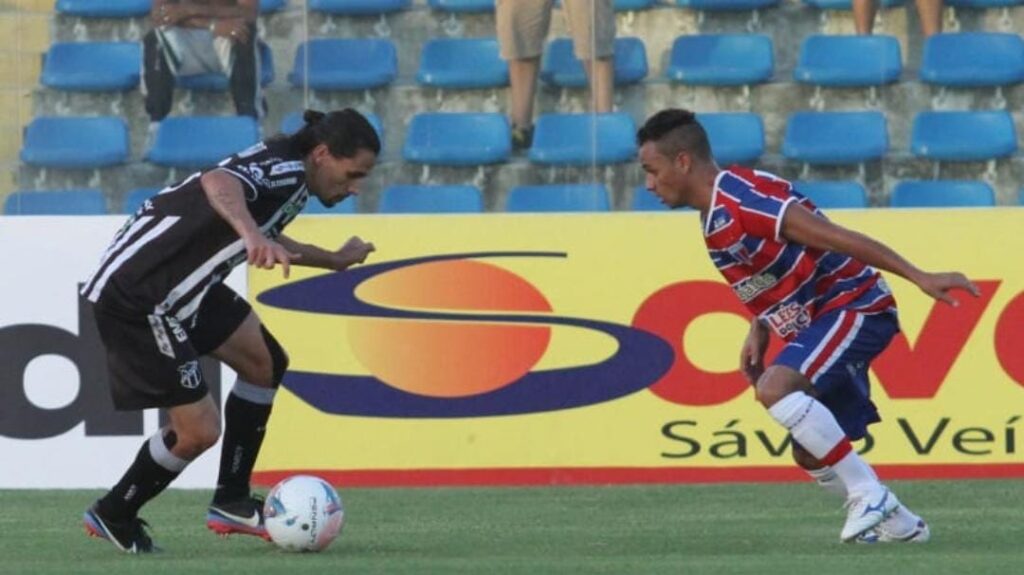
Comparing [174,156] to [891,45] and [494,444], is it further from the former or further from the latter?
[891,45]

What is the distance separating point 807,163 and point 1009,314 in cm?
177

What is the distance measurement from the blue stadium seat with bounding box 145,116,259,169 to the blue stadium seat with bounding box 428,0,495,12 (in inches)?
52.7

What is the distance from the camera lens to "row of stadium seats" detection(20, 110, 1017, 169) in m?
12.9

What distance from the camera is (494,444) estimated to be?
39.1 feet

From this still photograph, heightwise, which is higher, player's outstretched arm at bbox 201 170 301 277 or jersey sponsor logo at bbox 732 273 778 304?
Result: player's outstretched arm at bbox 201 170 301 277

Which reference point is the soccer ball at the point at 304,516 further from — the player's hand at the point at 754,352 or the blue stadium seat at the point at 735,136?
the blue stadium seat at the point at 735,136

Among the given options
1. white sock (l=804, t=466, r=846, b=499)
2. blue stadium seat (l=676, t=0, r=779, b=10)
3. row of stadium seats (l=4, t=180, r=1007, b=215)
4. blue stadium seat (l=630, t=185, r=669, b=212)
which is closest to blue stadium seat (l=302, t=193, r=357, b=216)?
row of stadium seats (l=4, t=180, r=1007, b=215)

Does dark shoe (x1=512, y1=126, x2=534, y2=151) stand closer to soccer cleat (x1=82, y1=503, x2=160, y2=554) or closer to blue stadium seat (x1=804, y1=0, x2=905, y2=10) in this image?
blue stadium seat (x1=804, y1=0, x2=905, y2=10)

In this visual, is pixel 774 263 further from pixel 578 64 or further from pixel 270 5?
pixel 270 5

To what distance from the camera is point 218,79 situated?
13039mm

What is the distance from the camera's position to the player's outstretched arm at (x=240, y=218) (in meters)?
7.61

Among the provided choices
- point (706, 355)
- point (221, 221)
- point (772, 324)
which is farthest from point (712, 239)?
point (706, 355)

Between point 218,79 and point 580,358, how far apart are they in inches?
111

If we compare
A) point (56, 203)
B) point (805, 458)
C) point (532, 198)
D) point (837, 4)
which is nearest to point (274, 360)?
point (805, 458)
